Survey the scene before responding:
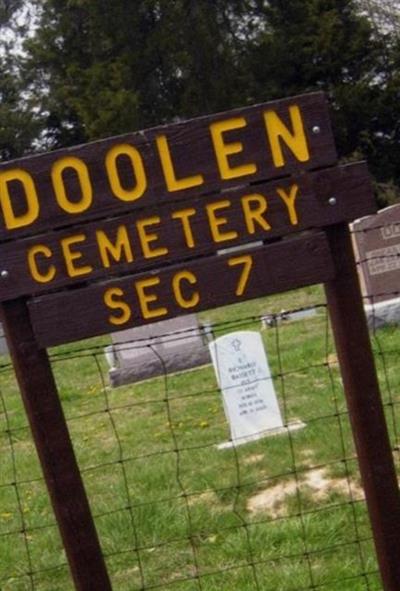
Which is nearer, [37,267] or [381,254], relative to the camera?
[37,267]

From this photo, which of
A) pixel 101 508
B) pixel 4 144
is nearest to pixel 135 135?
pixel 101 508

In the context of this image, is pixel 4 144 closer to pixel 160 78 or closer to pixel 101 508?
pixel 160 78

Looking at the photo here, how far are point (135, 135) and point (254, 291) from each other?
0.64 metres

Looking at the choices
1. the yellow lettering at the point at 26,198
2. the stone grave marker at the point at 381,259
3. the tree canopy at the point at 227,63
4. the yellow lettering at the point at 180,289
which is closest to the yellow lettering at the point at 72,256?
the yellow lettering at the point at 26,198

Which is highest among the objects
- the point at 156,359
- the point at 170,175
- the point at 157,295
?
the point at 170,175

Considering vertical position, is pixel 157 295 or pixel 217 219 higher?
pixel 217 219

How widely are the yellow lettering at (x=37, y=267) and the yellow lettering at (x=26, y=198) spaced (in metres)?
0.09

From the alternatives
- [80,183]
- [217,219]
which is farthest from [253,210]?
[80,183]

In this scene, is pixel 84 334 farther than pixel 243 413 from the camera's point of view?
No

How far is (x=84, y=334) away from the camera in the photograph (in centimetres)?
325

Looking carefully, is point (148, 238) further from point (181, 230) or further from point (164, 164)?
point (164, 164)

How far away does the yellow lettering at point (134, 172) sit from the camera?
10.5 ft

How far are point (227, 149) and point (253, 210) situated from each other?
216 millimetres

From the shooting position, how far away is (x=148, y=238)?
3.24 meters
